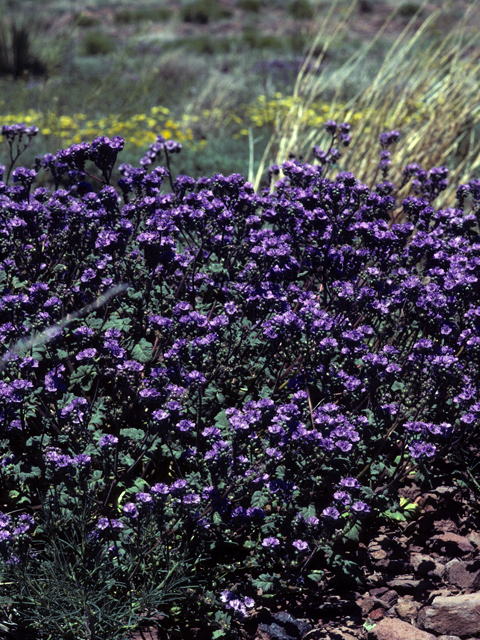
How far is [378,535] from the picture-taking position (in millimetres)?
3334

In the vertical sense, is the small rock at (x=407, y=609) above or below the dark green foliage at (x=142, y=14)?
below

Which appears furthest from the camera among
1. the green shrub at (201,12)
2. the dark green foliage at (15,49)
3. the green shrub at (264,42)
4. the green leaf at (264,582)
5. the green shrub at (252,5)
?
the green shrub at (252,5)

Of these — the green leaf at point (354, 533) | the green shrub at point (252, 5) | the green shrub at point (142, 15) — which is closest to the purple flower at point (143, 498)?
the green leaf at point (354, 533)

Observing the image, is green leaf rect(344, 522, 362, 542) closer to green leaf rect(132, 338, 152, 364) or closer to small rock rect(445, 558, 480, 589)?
small rock rect(445, 558, 480, 589)

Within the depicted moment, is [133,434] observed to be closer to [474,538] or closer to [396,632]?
[396,632]

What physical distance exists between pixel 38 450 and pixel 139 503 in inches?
26.2

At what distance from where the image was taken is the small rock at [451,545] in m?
3.22

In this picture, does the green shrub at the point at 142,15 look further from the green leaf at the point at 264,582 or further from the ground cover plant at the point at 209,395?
the green leaf at the point at 264,582

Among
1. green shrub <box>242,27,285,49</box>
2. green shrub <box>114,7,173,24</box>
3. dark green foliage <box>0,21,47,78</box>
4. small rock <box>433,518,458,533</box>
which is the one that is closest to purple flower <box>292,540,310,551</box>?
small rock <box>433,518,458,533</box>

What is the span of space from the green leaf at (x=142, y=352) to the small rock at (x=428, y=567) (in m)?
1.69

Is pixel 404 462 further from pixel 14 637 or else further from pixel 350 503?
pixel 14 637

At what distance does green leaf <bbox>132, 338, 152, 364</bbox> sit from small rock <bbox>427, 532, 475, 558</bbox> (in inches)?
69.1

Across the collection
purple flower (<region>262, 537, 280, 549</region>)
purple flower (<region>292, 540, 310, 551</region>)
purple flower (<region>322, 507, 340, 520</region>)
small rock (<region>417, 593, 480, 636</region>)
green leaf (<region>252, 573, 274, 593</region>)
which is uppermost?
purple flower (<region>322, 507, 340, 520</region>)

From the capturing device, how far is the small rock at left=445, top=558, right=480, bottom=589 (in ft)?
9.78
